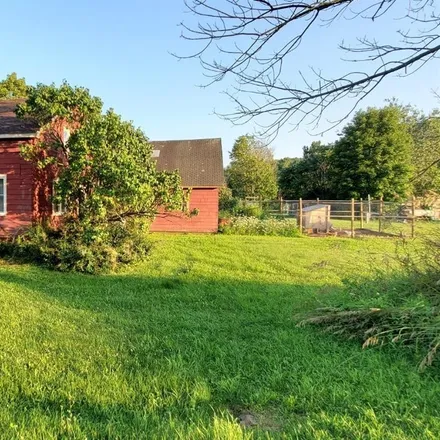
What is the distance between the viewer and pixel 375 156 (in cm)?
3453

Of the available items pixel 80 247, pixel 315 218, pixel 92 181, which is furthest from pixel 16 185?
pixel 315 218

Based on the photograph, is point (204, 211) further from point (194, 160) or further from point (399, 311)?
point (399, 311)

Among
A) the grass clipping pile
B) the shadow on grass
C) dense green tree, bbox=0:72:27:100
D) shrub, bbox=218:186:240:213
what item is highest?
dense green tree, bbox=0:72:27:100

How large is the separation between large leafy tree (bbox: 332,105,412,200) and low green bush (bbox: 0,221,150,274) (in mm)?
28754

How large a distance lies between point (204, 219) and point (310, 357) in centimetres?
1498

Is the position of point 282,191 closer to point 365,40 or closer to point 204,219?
point 204,219

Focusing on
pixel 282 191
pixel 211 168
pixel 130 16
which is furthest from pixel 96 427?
pixel 282 191

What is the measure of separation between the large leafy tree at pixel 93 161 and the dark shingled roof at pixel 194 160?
758 centimetres

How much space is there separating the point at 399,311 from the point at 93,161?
315 inches

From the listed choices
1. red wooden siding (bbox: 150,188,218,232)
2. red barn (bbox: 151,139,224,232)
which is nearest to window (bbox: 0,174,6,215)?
red barn (bbox: 151,139,224,232)

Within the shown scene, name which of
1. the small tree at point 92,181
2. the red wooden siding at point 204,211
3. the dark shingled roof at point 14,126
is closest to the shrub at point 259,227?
the red wooden siding at point 204,211

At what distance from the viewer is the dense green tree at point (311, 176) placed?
3994 cm

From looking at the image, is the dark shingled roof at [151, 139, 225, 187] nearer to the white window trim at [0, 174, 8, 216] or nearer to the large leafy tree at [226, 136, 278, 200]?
the white window trim at [0, 174, 8, 216]

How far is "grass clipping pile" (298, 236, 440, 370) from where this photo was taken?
3.64 metres
